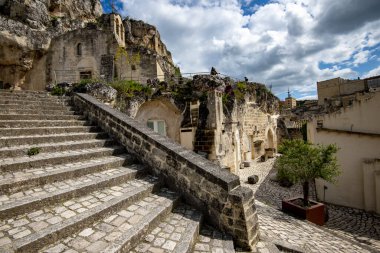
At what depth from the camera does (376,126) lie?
830 cm

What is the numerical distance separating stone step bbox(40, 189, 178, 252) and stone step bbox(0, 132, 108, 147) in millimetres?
2498

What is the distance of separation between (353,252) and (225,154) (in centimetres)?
659

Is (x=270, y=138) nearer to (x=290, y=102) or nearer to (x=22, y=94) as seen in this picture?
(x=22, y=94)

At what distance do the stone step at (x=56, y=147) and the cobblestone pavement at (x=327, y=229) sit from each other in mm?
3951

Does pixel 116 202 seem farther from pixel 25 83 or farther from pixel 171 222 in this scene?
pixel 25 83

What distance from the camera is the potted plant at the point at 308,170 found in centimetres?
651

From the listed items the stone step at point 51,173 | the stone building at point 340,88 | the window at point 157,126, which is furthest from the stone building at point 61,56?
the stone building at point 340,88

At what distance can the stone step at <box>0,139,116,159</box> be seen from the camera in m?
3.69

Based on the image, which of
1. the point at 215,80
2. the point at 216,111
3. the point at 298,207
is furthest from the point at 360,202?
the point at 215,80

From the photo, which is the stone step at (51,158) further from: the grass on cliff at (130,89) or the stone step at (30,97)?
the grass on cliff at (130,89)

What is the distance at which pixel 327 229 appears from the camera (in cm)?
589

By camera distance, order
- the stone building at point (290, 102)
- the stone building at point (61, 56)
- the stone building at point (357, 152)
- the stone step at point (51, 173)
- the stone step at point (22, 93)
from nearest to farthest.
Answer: the stone step at point (51, 173) < the stone step at point (22, 93) < the stone building at point (357, 152) < the stone building at point (61, 56) < the stone building at point (290, 102)

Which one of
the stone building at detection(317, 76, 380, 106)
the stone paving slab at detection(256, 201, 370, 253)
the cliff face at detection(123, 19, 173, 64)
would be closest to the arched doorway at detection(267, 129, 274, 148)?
the stone building at detection(317, 76, 380, 106)

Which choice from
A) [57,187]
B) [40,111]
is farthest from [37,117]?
[57,187]
